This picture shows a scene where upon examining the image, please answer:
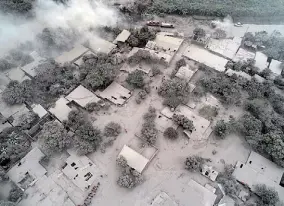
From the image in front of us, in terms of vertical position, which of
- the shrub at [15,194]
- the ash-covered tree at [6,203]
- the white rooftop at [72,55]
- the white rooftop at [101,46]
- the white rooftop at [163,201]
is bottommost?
the ash-covered tree at [6,203]

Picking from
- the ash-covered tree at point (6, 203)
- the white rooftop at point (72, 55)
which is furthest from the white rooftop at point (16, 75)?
the ash-covered tree at point (6, 203)

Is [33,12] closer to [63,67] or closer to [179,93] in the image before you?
[63,67]

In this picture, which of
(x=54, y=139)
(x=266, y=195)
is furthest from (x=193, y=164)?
(x=54, y=139)

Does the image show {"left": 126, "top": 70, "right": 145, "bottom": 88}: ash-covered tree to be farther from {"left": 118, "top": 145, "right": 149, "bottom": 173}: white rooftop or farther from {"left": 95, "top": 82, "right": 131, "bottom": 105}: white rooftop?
{"left": 118, "top": 145, "right": 149, "bottom": 173}: white rooftop

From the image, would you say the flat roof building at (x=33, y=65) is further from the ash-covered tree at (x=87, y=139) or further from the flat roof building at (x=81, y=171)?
the flat roof building at (x=81, y=171)

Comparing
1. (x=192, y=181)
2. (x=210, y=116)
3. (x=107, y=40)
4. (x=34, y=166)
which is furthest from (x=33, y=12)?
(x=192, y=181)

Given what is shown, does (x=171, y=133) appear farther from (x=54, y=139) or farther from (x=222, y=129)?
(x=54, y=139)

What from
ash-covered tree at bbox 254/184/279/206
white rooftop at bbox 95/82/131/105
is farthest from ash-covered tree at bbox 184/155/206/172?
white rooftop at bbox 95/82/131/105
